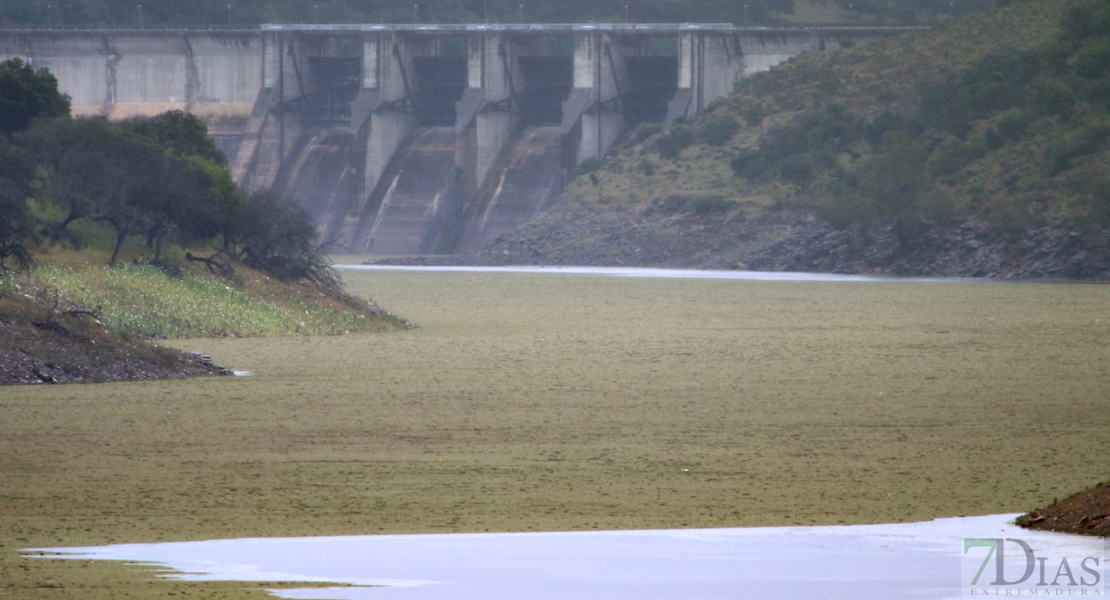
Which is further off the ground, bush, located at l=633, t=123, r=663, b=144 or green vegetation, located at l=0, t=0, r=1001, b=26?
green vegetation, located at l=0, t=0, r=1001, b=26

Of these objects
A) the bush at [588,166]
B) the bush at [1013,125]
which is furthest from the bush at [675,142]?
the bush at [1013,125]

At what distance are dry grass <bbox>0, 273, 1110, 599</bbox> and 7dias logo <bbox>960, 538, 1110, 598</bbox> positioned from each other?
178cm

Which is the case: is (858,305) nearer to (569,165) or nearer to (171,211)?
(171,211)

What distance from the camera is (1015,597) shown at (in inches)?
443

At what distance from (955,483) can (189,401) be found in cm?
1104

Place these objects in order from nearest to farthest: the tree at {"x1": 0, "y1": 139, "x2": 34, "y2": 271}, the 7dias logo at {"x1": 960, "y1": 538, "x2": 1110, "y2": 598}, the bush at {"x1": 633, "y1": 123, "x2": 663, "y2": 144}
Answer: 1. the 7dias logo at {"x1": 960, "y1": 538, "x2": 1110, "y2": 598}
2. the tree at {"x1": 0, "y1": 139, "x2": 34, "y2": 271}
3. the bush at {"x1": 633, "y1": 123, "x2": 663, "y2": 144}

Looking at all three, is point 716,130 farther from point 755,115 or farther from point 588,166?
point 588,166

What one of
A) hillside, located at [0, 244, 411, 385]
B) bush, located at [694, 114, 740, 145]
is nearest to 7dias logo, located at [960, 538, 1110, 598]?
hillside, located at [0, 244, 411, 385]

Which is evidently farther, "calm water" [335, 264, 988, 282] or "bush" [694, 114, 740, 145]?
"bush" [694, 114, 740, 145]

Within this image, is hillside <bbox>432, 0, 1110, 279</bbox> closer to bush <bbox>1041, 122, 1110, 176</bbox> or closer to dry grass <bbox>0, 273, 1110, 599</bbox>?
bush <bbox>1041, 122, 1110, 176</bbox>

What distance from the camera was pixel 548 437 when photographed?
2016cm

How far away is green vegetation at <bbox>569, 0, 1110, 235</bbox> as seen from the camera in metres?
74.1

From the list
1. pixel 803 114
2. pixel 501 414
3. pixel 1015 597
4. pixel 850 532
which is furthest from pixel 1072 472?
pixel 803 114

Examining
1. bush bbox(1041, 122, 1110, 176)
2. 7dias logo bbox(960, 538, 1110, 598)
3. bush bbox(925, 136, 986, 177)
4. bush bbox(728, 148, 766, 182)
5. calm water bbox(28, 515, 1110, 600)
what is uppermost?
7dias logo bbox(960, 538, 1110, 598)
